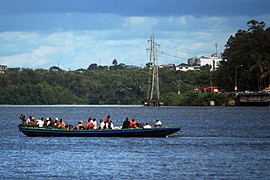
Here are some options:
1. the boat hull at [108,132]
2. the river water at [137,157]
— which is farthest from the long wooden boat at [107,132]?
the river water at [137,157]

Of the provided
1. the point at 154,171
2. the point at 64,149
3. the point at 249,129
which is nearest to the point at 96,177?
the point at 154,171

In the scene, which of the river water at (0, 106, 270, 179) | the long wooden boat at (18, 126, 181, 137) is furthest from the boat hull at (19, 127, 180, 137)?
the river water at (0, 106, 270, 179)

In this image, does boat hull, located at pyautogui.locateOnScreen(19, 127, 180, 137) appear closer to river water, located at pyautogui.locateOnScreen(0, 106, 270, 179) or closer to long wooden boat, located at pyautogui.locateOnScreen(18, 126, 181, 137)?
long wooden boat, located at pyautogui.locateOnScreen(18, 126, 181, 137)

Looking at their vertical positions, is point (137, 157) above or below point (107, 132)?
below

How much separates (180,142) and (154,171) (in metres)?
22.5

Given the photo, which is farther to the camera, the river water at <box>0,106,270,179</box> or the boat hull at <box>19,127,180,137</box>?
the boat hull at <box>19,127,180,137</box>

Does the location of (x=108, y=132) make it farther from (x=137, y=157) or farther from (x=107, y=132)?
(x=137, y=157)

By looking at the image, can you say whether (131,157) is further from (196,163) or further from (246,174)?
(246,174)

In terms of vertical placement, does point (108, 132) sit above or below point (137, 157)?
above

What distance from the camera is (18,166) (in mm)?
58688

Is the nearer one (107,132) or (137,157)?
(137,157)

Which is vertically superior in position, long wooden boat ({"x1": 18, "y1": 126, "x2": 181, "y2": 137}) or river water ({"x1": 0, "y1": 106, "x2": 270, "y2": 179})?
long wooden boat ({"x1": 18, "y1": 126, "x2": 181, "y2": 137})

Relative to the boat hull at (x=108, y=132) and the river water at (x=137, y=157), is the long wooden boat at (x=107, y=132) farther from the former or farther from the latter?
the river water at (x=137, y=157)

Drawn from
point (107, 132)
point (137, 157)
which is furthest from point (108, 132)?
point (137, 157)
